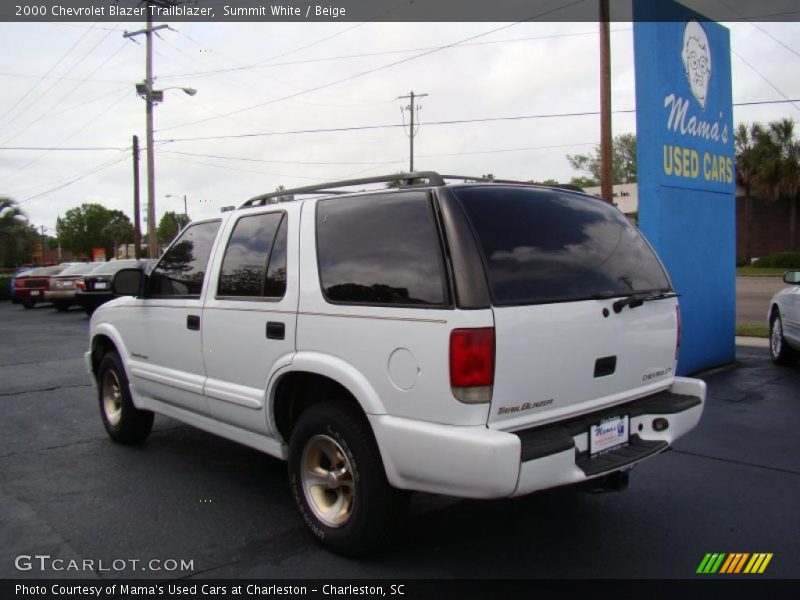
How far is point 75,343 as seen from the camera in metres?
12.9

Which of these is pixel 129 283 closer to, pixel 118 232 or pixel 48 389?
pixel 48 389

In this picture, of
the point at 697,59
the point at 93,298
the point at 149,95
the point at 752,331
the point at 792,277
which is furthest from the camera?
the point at 149,95

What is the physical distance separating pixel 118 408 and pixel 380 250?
138 inches

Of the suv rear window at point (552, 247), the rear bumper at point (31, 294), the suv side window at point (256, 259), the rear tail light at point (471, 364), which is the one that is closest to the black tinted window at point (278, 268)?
the suv side window at point (256, 259)

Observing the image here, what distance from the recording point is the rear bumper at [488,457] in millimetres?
2803

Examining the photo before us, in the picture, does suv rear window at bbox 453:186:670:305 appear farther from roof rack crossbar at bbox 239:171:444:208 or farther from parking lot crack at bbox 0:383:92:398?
parking lot crack at bbox 0:383:92:398

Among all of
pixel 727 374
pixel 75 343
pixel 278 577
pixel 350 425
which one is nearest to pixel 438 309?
pixel 350 425

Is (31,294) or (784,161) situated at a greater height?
(784,161)

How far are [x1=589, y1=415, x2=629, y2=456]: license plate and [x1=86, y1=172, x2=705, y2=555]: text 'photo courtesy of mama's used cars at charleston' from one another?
11 millimetres

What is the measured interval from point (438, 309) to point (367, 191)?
0.96 m

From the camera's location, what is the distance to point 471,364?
2.87 metres

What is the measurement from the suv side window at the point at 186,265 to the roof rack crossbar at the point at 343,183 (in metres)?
0.38

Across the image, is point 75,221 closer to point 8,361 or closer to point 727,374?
point 8,361

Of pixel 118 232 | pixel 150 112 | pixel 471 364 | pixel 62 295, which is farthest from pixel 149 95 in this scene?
pixel 118 232
